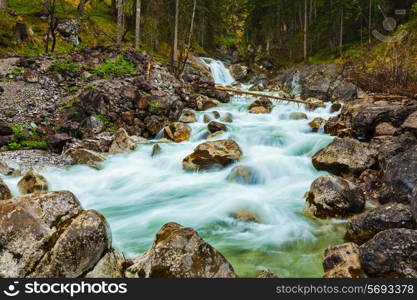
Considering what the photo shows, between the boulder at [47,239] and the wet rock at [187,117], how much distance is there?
10988 mm

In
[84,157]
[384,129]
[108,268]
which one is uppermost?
[384,129]

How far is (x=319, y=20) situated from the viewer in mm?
36344

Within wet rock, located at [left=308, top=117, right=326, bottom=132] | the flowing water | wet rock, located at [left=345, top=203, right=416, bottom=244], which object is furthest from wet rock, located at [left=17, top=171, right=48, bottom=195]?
wet rock, located at [left=308, top=117, right=326, bottom=132]

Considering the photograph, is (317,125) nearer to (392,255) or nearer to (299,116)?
Result: (299,116)

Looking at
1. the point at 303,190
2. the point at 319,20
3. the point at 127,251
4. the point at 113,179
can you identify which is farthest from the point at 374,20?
the point at 127,251

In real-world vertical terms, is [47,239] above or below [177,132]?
above

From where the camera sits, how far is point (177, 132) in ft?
42.5

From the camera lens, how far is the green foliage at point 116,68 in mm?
14977

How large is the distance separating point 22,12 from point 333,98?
22.5 metres

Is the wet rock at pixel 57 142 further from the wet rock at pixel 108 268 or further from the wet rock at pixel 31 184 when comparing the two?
the wet rock at pixel 108 268

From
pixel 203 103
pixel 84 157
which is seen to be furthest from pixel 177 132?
pixel 203 103

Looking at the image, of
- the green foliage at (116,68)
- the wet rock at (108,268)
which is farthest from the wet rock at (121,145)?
the wet rock at (108,268)

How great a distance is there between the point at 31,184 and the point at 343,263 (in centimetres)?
697

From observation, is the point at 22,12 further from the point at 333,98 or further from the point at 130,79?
the point at 333,98
